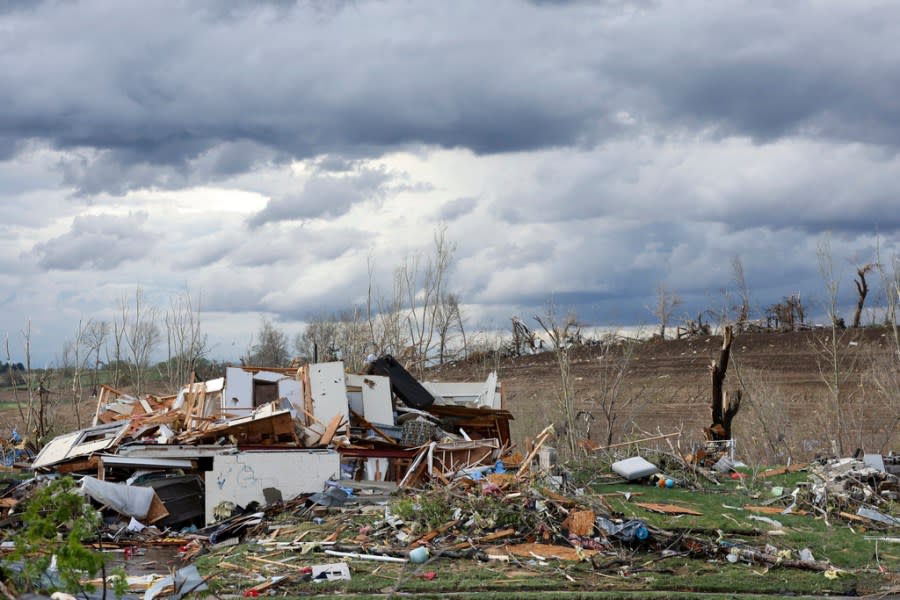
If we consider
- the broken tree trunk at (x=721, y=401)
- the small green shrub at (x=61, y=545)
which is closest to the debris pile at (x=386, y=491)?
the broken tree trunk at (x=721, y=401)

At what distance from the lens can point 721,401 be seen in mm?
19344

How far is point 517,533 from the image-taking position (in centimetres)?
1002

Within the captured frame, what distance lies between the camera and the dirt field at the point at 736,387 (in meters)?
23.6

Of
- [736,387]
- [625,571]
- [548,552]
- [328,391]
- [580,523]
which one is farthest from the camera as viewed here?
[736,387]

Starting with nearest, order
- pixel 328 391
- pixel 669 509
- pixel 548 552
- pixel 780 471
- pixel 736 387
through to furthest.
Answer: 1. pixel 548 552
2. pixel 669 509
3. pixel 328 391
4. pixel 780 471
5. pixel 736 387

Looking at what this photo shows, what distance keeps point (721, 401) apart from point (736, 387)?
13.6m

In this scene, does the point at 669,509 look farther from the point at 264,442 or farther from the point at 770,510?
the point at 264,442

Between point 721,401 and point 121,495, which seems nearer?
point 121,495

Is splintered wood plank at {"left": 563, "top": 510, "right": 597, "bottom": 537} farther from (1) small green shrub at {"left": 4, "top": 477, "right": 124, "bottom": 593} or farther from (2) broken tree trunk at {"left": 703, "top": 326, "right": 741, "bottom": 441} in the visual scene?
(2) broken tree trunk at {"left": 703, "top": 326, "right": 741, "bottom": 441}

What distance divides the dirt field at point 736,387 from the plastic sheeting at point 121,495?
A: 11857mm

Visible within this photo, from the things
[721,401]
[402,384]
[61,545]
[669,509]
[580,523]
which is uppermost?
[402,384]

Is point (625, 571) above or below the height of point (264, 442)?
below

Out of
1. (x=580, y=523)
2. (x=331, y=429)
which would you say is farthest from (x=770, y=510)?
(x=331, y=429)

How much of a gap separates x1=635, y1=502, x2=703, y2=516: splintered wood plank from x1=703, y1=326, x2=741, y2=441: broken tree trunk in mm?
7289
